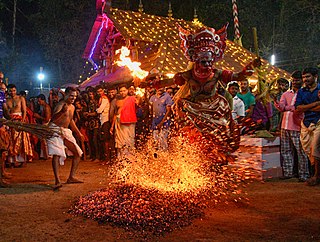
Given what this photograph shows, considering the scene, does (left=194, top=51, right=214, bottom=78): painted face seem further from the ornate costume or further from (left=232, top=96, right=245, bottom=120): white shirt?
(left=232, top=96, right=245, bottom=120): white shirt

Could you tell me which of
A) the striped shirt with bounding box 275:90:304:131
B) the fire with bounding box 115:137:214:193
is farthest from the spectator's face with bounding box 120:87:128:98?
the striped shirt with bounding box 275:90:304:131

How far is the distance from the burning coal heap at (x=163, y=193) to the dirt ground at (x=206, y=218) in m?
0.16

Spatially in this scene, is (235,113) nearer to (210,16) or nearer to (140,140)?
(140,140)

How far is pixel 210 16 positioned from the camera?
69.2ft

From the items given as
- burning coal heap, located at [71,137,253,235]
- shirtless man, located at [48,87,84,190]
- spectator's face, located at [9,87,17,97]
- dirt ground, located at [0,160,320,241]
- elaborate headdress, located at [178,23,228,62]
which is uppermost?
elaborate headdress, located at [178,23,228,62]

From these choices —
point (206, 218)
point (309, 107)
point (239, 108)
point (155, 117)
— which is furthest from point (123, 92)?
point (206, 218)

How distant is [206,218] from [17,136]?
22.7 ft

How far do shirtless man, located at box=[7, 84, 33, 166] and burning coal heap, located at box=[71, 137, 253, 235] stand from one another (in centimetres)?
436

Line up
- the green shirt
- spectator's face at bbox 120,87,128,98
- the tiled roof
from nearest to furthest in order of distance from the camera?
1. the green shirt
2. spectator's face at bbox 120,87,128,98
3. the tiled roof

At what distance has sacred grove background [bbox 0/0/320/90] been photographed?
21312 mm

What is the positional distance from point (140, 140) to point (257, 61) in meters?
5.64

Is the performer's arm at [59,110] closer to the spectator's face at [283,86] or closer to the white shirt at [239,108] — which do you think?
the white shirt at [239,108]

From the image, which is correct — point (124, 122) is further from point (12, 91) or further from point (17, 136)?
point (17, 136)

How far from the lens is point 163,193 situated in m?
5.10
